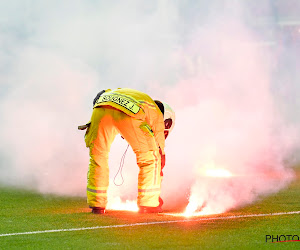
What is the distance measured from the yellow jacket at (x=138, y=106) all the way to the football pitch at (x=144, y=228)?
0.99 metres

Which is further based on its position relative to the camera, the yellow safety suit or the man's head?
the man's head

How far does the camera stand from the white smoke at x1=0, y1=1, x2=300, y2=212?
1489cm

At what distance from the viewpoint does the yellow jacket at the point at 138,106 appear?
861cm

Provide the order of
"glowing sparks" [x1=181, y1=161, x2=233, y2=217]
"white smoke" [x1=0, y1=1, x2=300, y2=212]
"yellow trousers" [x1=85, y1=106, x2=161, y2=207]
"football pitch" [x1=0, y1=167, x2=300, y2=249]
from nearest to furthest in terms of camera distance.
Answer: "football pitch" [x1=0, y1=167, x2=300, y2=249]
"yellow trousers" [x1=85, y1=106, x2=161, y2=207]
"glowing sparks" [x1=181, y1=161, x2=233, y2=217]
"white smoke" [x1=0, y1=1, x2=300, y2=212]

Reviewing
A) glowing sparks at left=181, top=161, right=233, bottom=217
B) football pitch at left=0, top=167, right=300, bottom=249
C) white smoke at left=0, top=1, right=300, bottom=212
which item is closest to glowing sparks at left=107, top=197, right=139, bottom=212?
football pitch at left=0, top=167, right=300, bottom=249

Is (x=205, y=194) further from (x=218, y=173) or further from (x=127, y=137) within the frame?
(x=218, y=173)

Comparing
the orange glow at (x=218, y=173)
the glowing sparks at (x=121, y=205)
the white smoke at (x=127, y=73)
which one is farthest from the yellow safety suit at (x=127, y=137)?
the white smoke at (x=127, y=73)

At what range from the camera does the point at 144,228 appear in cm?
762

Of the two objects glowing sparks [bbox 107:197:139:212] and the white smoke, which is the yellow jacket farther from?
the white smoke

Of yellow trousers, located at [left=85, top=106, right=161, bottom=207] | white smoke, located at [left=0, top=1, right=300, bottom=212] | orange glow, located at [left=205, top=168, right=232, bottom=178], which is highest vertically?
white smoke, located at [left=0, top=1, right=300, bottom=212]

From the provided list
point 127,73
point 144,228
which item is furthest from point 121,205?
point 127,73

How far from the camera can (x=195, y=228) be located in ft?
24.9

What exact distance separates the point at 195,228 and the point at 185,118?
23.2 ft

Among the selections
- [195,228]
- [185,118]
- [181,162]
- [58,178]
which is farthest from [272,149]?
→ [195,228]
